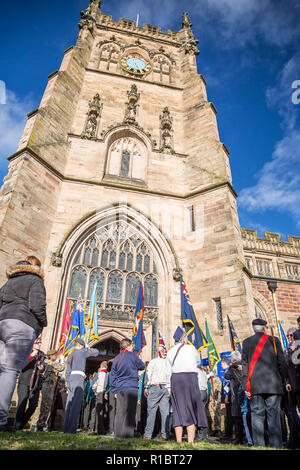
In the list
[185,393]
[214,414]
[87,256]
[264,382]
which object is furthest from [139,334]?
[87,256]

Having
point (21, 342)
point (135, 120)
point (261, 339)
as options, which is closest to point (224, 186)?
point (135, 120)

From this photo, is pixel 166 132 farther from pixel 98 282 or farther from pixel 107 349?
pixel 107 349

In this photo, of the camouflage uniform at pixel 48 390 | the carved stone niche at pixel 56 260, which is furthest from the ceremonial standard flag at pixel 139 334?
the carved stone niche at pixel 56 260

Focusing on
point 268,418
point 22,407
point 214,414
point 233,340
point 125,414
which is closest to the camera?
point 268,418

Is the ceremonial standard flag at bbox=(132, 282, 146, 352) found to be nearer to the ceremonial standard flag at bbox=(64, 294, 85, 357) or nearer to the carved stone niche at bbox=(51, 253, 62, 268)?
the ceremonial standard flag at bbox=(64, 294, 85, 357)

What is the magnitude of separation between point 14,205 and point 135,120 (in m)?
7.63

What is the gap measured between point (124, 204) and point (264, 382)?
345 inches

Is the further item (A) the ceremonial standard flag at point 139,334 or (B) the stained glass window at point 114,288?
(B) the stained glass window at point 114,288

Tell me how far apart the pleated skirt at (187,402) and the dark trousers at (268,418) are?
612mm

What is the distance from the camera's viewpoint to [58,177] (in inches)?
439

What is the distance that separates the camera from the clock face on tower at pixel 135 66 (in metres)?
17.1

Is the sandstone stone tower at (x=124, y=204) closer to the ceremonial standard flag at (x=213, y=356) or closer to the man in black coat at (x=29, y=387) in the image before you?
the ceremonial standard flag at (x=213, y=356)

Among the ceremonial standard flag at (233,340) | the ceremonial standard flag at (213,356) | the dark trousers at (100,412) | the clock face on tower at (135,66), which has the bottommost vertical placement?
the dark trousers at (100,412)

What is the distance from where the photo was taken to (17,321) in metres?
3.13
